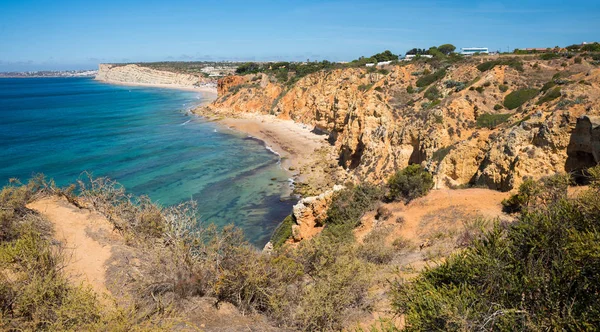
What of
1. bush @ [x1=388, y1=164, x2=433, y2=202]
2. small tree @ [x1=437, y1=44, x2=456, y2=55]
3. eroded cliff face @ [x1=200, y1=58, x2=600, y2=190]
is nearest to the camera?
eroded cliff face @ [x1=200, y1=58, x2=600, y2=190]

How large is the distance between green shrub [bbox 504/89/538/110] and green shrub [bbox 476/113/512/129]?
7.67 ft

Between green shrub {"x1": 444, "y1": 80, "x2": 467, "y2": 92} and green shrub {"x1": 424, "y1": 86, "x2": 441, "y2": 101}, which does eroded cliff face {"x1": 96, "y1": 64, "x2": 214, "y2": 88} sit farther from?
green shrub {"x1": 444, "y1": 80, "x2": 467, "y2": 92}

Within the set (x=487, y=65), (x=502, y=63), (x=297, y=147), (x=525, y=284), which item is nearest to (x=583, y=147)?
(x=525, y=284)

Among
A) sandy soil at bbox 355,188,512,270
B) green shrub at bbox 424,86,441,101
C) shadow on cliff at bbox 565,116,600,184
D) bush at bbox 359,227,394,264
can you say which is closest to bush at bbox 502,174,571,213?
sandy soil at bbox 355,188,512,270

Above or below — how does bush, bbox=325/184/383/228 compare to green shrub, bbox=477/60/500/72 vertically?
below

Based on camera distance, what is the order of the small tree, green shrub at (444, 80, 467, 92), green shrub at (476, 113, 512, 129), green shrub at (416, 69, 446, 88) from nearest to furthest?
green shrub at (476, 113, 512, 129) → green shrub at (444, 80, 467, 92) → green shrub at (416, 69, 446, 88) → the small tree

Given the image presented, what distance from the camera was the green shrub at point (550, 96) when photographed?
18438 mm

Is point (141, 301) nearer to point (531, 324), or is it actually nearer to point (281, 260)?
point (281, 260)

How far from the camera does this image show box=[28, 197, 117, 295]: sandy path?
10430 millimetres

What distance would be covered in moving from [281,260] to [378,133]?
20.4 meters

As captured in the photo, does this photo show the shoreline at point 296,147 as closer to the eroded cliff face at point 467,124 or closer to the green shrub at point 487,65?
the eroded cliff face at point 467,124

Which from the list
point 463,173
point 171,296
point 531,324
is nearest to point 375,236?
point 463,173

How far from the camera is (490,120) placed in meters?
21.2

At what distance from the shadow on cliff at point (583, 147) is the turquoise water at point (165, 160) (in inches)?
633
